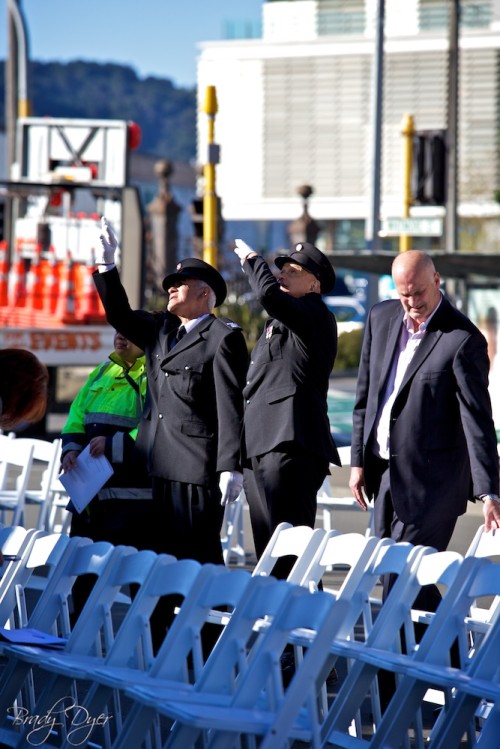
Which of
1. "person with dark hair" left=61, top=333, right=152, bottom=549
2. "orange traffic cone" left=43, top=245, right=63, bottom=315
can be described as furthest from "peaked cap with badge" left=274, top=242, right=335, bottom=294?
"orange traffic cone" left=43, top=245, right=63, bottom=315

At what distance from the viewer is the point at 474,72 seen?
238ft

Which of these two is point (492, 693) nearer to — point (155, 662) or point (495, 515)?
point (155, 662)

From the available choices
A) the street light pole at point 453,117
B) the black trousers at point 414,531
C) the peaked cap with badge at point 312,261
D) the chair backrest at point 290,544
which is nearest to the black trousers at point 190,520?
the black trousers at point 414,531

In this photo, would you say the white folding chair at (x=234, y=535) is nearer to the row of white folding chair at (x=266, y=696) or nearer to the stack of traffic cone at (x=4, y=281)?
the row of white folding chair at (x=266, y=696)

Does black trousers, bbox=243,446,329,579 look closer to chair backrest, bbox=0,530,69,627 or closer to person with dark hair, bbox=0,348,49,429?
chair backrest, bbox=0,530,69,627

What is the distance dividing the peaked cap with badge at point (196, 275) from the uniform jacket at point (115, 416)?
59 cm

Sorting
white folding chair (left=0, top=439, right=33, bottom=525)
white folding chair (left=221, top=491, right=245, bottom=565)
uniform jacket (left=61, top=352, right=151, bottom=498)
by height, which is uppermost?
uniform jacket (left=61, top=352, right=151, bottom=498)

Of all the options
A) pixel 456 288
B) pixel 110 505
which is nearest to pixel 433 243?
pixel 456 288

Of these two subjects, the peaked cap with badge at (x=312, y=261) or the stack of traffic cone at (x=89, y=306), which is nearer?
the peaked cap with badge at (x=312, y=261)

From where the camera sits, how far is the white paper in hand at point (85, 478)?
7.29m

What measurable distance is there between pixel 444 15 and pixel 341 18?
5.20 metres

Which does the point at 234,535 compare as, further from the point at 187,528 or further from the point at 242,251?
the point at 242,251

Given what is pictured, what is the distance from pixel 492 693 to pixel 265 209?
234 ft

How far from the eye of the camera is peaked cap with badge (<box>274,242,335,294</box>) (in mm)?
7008
